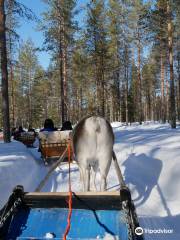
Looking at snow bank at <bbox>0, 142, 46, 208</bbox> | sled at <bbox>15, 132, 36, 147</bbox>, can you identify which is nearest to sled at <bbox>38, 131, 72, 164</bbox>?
snow bank at <bbox>0, 142, 46, 208</bbox>

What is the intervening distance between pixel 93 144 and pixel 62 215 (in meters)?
1.84

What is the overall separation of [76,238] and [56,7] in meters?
28.9

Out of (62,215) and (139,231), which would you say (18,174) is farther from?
(139,231)

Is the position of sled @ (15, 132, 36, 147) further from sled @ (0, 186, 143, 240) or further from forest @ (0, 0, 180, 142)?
sled @ (0, 186, 143, 240)

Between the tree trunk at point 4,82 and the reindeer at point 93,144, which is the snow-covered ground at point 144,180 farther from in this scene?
the tree trunk at point 4,82

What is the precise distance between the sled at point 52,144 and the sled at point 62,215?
25.3 feet

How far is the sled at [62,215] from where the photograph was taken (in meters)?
4.11

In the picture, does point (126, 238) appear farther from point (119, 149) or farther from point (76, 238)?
point (119, 149)

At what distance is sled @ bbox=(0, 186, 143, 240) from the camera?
411 centimetres

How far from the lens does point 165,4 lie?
23.9 m

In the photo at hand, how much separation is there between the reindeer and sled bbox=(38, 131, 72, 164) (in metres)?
6.08

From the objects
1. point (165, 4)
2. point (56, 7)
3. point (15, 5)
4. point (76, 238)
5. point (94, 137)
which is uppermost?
point (56, 7)

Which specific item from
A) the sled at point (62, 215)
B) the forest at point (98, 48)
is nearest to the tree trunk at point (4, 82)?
the forest at point (98, 48)

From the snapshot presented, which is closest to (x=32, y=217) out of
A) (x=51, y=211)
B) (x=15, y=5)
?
(x=51, y=211)
